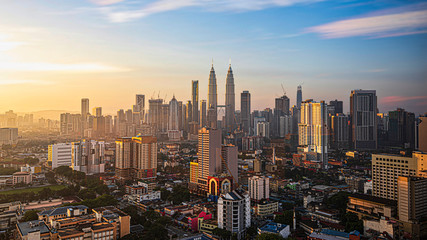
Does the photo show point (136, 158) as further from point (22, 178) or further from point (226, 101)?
point (226, 101)

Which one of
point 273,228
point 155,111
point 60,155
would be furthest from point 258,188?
point 155,111

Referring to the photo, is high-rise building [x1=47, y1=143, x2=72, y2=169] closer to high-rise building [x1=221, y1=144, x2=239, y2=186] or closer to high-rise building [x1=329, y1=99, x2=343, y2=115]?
high-rise building [x1=221, y1=144, x2=239, y2=186]

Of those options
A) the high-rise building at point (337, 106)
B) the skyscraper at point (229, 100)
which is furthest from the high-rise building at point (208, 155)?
the skyscraper at point (229, 100)

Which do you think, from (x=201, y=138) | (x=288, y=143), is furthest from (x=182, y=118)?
(x=201, y=138)

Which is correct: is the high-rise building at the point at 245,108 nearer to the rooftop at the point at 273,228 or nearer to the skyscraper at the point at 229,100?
the skyscraper at the point at 229,100

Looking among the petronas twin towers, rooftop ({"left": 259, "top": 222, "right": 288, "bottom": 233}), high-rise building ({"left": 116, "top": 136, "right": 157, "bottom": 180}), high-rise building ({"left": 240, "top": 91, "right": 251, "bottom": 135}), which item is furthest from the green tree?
the petronas twin towers

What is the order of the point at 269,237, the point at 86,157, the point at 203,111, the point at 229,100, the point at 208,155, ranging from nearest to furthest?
the point at 269,237 → the point at 208,155 → the point at 86,157 → the point at 229,100 → the point at 203,111
